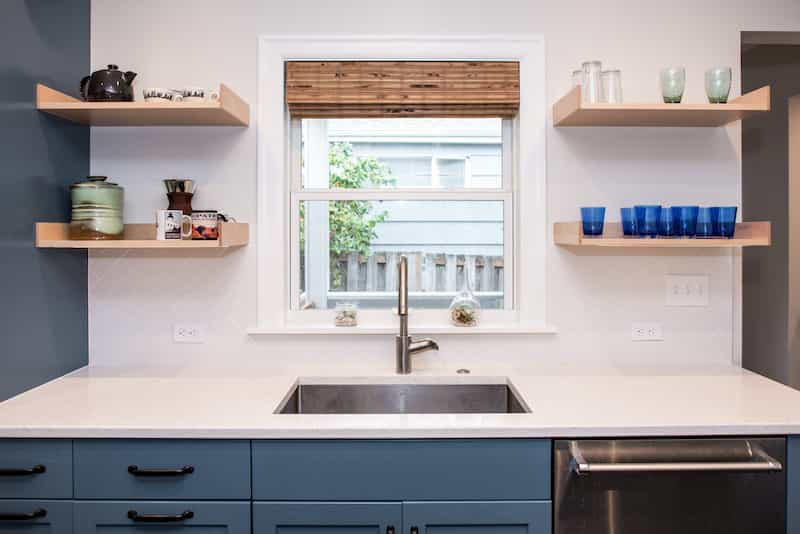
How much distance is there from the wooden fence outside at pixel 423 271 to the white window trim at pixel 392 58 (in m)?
0.18

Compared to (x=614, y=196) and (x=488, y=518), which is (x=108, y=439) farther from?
(x=614, y=196)

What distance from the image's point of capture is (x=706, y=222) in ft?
6.71

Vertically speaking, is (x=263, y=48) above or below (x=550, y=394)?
above

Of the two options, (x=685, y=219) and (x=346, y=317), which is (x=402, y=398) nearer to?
(x=346, y=317)

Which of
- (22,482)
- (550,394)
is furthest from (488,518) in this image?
(22,482)

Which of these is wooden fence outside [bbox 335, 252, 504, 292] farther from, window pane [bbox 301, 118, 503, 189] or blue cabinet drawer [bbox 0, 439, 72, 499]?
blue cabinet drawer [bbox 0, 439, 72, 499]

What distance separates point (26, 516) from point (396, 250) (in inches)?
57.8

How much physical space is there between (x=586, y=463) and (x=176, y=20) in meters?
2.08

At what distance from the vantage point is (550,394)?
191 centimetres

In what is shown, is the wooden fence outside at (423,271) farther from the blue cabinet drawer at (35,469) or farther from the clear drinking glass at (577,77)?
the blue cabinet drawer at (35,469)

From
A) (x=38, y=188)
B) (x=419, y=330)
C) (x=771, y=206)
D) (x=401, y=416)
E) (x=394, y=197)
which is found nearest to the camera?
(x=401, y=416)

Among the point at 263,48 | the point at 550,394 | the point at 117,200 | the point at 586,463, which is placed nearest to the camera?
the point at 586,463

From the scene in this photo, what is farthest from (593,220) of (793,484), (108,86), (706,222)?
(108,86)

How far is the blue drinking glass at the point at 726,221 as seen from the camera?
6.66 feet
